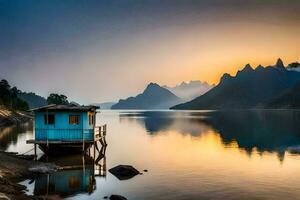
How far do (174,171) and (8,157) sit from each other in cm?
2039

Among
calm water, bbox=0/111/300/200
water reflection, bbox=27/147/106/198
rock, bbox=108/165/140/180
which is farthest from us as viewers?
rock, bbox=108/165/140/180

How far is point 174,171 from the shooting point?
4709cm

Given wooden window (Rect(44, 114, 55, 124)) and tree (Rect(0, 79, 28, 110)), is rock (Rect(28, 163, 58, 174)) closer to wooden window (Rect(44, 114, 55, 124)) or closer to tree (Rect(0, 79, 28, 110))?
wooden window (Rect(44, 114, 55, 124))

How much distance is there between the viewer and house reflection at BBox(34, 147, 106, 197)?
3531cm

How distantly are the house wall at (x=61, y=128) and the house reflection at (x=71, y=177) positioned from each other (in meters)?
3.34

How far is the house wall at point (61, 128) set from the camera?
166 feet

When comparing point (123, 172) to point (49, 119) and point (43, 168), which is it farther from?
point (49, 119)

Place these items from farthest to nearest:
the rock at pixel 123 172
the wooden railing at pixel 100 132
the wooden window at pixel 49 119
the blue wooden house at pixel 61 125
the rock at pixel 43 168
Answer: the wooden railing at pixel 100 132 < the wooden window at pixel 49 119 < the blue wooden house at pixel 61 125 < the rock at pixel 123 172 < the rock at pixel 43 168

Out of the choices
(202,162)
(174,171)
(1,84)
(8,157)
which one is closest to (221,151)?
(202,162)

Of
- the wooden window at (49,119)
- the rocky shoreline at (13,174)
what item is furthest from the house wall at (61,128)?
the rocky shoreline at (13,174)

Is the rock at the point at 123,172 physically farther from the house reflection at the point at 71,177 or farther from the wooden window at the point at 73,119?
the wooden window at the point at 73,119

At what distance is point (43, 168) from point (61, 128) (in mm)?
9555

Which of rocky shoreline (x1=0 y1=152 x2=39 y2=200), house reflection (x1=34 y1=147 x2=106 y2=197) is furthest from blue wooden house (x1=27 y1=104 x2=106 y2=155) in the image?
rocky shoreline (x1=0 y1=152 x2=39 y2=200)

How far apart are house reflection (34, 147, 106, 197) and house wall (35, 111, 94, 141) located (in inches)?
132
